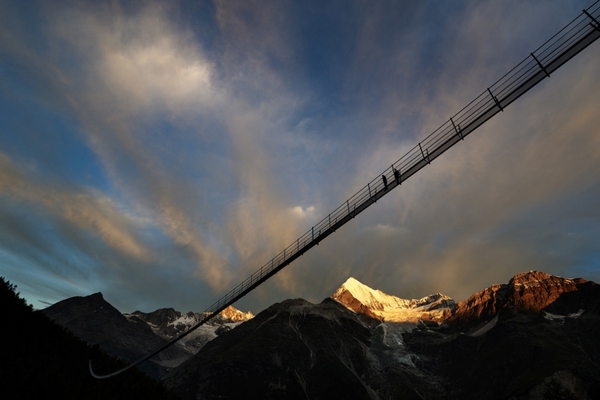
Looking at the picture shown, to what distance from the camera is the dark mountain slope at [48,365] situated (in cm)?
3284

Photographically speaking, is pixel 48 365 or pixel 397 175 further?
pixel 48 365

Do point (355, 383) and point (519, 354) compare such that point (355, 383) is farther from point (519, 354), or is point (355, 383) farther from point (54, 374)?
point (54, 374)

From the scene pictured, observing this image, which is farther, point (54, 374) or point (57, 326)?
point (57, 326)

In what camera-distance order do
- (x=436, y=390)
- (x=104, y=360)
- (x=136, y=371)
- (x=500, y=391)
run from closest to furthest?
(x=104, y=360)
(x=136, y=371)
(x=500, y=391)
(x=436, y=390)

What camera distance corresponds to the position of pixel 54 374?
36.2 metres

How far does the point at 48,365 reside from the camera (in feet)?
124

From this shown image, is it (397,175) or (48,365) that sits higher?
(397,175)

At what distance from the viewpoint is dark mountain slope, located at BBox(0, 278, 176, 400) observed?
3284 cm

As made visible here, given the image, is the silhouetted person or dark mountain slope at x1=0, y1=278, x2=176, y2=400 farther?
the silhouetted person

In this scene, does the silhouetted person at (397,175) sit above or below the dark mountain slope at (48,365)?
above

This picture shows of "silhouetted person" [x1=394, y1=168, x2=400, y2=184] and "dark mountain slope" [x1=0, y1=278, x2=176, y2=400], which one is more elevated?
"silhouetted person" [x1=394, y1=168, x2=400, y2=184]

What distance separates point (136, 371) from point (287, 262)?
28.0m

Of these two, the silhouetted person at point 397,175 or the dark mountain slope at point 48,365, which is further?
the silhouetted person at point 397,175

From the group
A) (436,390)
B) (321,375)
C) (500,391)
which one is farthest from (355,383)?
(500,391)
